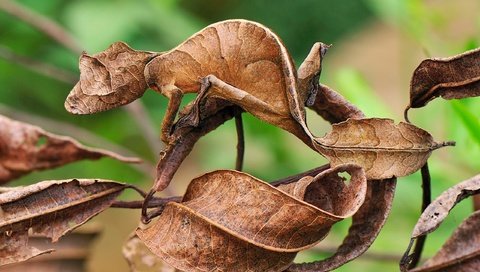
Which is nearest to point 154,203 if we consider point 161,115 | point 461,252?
point 461,252

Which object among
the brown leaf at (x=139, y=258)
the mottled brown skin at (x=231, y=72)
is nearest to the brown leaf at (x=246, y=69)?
the mottled brown skin at (x=231, y=72)

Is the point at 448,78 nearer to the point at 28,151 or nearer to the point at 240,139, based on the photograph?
the point at 240,139

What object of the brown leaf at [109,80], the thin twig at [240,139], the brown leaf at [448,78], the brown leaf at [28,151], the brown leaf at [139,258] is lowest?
the brown leaf at [139,258]

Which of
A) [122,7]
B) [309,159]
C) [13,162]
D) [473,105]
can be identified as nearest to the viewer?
[13,162]

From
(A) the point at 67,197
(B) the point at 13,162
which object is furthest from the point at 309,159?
(A) the point at 67,197

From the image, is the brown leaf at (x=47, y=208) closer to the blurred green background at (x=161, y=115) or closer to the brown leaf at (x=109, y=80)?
the brown leaf at (x=109, y=80)

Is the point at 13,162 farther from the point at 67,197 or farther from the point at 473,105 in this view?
the point at 473,105
